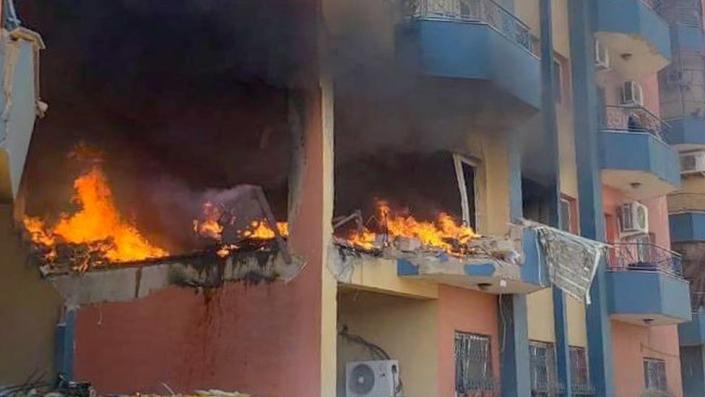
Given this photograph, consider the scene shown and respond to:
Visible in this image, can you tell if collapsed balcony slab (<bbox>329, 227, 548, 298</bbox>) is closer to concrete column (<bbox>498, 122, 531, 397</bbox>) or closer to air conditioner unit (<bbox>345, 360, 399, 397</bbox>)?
concrete column (<bbox>498, 122, 531, 397</bbox>)

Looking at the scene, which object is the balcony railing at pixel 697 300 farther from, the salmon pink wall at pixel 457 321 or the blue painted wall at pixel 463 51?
the blue painted wall at pixel 463 51

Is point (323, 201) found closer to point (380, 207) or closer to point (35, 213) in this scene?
point (380, 207)

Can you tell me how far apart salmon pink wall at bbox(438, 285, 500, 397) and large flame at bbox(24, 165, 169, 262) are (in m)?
3.45

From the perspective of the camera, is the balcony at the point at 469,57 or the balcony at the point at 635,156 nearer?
the balcony at the point at 469,57

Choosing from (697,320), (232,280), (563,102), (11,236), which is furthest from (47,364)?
(697,320)

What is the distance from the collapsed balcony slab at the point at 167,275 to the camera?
10.4 m

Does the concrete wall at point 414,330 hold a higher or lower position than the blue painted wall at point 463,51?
lower

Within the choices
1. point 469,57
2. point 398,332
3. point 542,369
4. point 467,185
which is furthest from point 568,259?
point 469,57

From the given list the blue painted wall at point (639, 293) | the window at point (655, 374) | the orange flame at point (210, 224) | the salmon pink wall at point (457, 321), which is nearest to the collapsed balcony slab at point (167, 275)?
the orange flame at point (210, 224)

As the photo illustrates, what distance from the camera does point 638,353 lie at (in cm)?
1759

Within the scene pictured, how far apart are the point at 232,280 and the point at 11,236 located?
9.38 feet

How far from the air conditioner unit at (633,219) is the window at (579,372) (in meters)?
2.89

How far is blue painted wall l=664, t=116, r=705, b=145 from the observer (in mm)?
22484

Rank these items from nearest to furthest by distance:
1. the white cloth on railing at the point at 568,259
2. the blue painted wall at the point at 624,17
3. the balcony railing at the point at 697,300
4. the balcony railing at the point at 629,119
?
the white cloth on railing at the point at 568,259 < the blue painted wall at the point at 624,17 < the balcony railing at the point at 629,119 < the balcony railing at the point at 697,300
